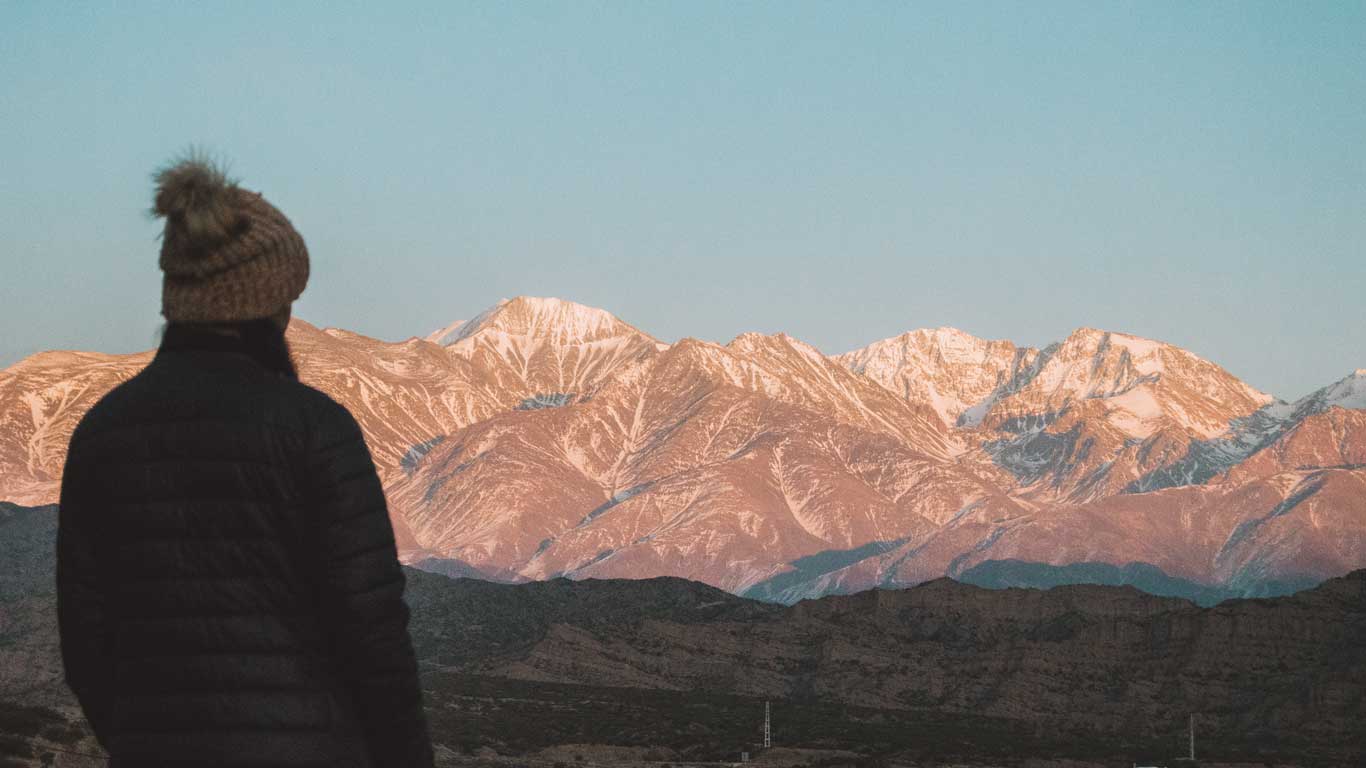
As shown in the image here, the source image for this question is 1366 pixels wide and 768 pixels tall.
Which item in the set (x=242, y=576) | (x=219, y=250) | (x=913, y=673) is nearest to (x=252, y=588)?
(x=242, y=576)

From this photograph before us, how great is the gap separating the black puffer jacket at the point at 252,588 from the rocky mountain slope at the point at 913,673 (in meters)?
71.7

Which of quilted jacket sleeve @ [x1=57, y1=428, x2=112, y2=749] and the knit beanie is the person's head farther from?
quilted jacket sleeve @ [x1=57, y1=428, x2=112, y2=749]

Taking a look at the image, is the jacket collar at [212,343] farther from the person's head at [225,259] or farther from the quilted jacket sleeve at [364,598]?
the quilted jacket sleeve at [364,598]

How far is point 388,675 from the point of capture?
16.8ft

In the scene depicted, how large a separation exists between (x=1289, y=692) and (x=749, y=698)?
111ft

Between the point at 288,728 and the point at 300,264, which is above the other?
the point at 300,264

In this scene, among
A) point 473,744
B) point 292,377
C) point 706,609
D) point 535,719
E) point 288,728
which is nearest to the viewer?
point 288,728

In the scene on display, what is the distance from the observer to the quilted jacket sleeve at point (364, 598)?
509cm

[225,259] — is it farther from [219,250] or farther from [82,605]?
[82,605]

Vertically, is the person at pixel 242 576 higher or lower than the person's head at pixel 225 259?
lower

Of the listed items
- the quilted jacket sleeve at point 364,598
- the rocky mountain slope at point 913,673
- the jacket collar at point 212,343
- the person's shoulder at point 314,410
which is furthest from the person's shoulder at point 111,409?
the rocky mountain slope at point 913,673

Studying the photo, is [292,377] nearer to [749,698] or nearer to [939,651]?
[749,698]

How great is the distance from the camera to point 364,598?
508 centimetres

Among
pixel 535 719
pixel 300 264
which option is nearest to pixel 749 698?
pixel 535 719
